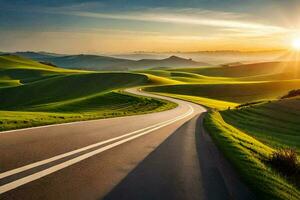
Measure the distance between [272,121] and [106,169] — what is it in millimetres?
29607

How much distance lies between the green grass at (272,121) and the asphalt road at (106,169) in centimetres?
1316

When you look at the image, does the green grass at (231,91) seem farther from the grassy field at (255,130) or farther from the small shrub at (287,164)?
the small shrub at (287,164)

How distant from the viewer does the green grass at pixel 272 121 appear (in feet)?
87.3

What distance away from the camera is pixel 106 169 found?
852 centimetres

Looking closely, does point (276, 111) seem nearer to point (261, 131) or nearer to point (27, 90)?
point (261, 131)

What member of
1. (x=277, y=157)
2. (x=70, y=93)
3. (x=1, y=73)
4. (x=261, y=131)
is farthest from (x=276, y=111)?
(x=1, y=73)

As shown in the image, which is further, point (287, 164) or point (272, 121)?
point (272, 121)

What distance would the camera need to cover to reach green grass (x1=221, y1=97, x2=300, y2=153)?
87.3 ft

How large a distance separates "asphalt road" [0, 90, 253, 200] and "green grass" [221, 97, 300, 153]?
13.2 meters

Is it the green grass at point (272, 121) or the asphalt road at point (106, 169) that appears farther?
the green grass at point (272, 121)

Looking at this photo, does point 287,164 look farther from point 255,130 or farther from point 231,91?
point 231,91

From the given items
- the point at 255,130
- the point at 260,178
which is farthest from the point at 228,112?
the point at 260,178

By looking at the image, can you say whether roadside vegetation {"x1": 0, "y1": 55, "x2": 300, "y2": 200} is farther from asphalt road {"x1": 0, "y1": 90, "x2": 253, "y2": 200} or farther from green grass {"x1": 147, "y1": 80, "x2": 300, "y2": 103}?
asphalt road {"x1": 0, "y1": 90, "x2": 253, "y2": 200}

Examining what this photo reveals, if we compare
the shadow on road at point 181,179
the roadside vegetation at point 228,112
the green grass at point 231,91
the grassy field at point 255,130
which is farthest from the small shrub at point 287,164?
the green grass at point 231,91
